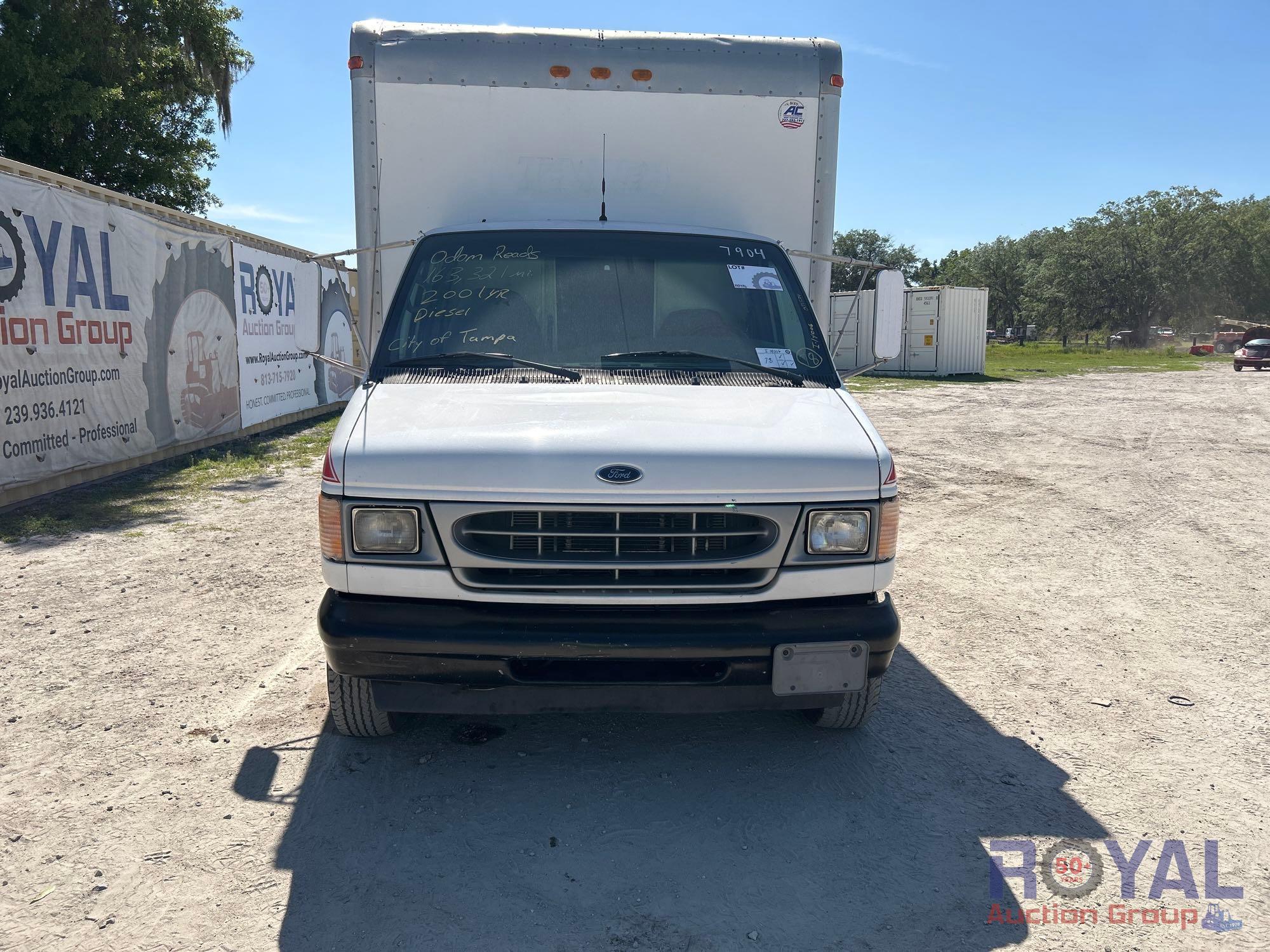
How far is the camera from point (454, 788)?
354 cm

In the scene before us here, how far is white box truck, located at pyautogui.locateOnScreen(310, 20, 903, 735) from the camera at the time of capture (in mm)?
3219

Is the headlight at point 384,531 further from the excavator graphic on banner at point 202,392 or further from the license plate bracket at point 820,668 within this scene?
the excavator graphic on banner at point 202,392

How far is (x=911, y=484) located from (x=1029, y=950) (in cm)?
805

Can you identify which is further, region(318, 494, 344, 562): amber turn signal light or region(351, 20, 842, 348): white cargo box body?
region(351, 20, 842, 348): white cargo box body

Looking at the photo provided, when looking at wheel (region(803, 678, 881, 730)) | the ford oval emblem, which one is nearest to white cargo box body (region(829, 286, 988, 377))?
wheel (region(803, 678, 881, 730))

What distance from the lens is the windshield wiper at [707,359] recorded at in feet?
13.5

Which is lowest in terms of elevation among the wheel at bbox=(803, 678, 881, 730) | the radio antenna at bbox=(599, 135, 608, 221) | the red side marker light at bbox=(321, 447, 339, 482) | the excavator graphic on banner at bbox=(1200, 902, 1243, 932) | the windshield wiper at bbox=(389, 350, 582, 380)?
the excavator graphic on banner at bbox=(1200, 902, 1243, 932)

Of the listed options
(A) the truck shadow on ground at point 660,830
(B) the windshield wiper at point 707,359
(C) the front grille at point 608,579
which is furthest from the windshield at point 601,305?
(A) the truck shadow on ground at point 660,830

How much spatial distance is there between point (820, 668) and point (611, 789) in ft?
3.09

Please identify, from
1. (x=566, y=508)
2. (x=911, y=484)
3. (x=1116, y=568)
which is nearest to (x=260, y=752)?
(x=566, y=508)

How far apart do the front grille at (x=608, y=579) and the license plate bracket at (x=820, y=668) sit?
0.27 metres

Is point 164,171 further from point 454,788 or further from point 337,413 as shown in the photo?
point 454,788

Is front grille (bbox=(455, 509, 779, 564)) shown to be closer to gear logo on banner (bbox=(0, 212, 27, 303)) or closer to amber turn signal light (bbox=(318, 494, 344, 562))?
amber turn signal light (bbox=(318, 494, 344, 562))

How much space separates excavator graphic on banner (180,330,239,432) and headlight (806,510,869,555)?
10301mm
